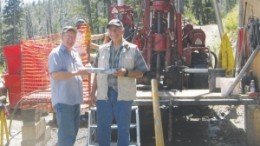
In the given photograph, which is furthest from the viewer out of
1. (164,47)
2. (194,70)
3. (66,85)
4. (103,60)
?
(194,70)

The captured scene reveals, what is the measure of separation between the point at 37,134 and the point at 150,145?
195 cm

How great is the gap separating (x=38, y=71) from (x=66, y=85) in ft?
11.7

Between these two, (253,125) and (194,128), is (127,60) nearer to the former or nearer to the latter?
(253,125)

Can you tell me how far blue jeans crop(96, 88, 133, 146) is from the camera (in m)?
5.09

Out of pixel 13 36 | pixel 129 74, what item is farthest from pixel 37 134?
pixel 13 36

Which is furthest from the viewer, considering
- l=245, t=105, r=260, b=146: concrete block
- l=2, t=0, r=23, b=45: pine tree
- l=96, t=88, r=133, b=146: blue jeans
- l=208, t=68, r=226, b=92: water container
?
l=2, t=0, r=23, b=45: pine tree

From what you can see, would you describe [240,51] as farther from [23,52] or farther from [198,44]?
[23,52]

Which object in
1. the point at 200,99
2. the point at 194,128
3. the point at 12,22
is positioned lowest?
the point at 194,128

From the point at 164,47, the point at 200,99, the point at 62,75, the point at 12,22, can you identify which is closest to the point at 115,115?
the point at 62,75

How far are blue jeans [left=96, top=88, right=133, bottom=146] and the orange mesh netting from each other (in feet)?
6.51

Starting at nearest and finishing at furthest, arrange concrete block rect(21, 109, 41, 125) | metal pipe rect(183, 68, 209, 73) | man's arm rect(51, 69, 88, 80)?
1. man's arm rect(51, 69, 88, 80)
2. concrete block rect(21, 109, 41, 125)
3. metal pipe rect(183, 68, 209, 73)

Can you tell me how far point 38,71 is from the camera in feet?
27.5

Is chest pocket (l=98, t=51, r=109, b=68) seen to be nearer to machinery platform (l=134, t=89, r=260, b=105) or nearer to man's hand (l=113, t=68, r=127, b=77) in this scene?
man's hand (l=113, t=68, r=127, b=77)

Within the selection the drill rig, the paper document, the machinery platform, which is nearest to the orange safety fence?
the machinery platform
